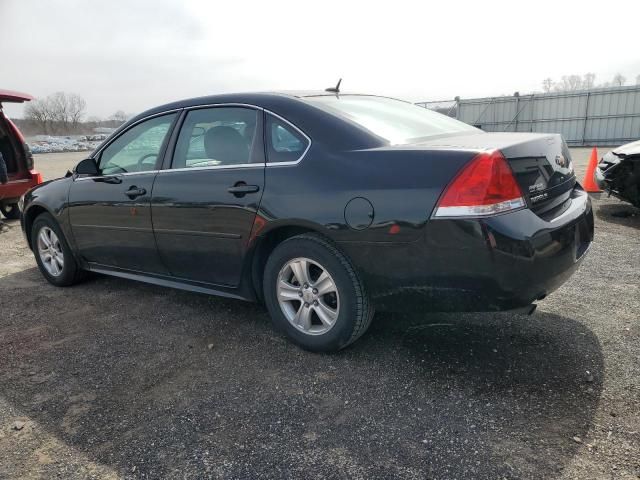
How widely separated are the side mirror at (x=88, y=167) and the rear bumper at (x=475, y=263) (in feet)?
→ 8.43

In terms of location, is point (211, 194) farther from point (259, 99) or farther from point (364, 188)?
point (364, 188)

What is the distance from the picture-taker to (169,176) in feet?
11.8

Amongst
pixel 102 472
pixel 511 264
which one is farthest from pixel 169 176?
pixel 511 264

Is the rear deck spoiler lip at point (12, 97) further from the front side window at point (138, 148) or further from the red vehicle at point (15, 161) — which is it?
the front side window at point (138, 148)

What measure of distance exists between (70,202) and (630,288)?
473 cm

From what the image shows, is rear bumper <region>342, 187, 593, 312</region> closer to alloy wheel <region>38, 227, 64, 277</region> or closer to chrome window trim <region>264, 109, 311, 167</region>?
chrome window trim <region>264, 109, 311, 167</region>

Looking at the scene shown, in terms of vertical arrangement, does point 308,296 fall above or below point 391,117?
below

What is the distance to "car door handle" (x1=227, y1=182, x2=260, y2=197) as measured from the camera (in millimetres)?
3125

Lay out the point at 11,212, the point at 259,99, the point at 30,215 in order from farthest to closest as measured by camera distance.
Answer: the point at 11,212 < the point at 30,215 < the point at 259,99

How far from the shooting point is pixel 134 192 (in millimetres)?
3811

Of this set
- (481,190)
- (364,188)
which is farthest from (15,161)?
(481,190)

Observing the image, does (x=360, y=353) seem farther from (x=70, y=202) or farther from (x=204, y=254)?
(x=70, y=202)

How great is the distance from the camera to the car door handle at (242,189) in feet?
10.3

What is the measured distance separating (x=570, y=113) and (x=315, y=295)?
24326mm
